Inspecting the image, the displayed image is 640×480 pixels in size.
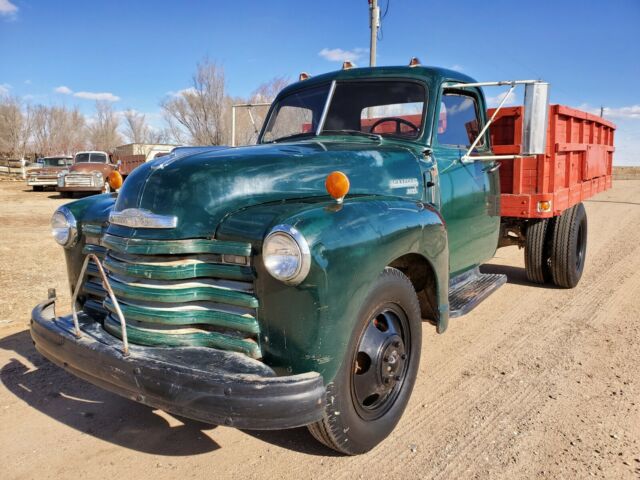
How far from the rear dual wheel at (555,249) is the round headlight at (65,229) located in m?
4.45

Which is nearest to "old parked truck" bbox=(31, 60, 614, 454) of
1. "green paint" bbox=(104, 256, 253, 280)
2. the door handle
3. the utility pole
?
"green paint" bbox=(104, 256, 253, 280)

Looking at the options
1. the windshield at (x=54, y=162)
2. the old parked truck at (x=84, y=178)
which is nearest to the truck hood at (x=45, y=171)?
the windshield at (x=54, y=162)

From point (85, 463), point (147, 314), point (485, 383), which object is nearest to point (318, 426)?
point (147, 314)

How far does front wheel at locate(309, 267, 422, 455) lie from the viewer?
2360 mm

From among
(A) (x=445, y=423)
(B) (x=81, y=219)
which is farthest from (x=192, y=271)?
(A) (x=445, y=423)

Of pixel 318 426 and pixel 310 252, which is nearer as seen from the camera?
pixel 310 252

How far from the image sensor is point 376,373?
2.61 meters

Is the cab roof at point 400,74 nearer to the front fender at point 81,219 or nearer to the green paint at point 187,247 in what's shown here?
the front fender at point 81,219

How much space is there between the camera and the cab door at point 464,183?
3.67 m

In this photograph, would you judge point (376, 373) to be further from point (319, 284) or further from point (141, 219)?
point (141, 219)

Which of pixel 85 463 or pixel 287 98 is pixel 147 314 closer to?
pixel 85 463

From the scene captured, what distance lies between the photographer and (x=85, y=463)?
2.59 metres

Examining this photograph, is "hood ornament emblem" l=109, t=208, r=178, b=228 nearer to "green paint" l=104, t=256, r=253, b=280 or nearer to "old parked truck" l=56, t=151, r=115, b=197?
"green paint" l=104, t=256, r=253, b=280

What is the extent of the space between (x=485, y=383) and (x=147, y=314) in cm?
226
